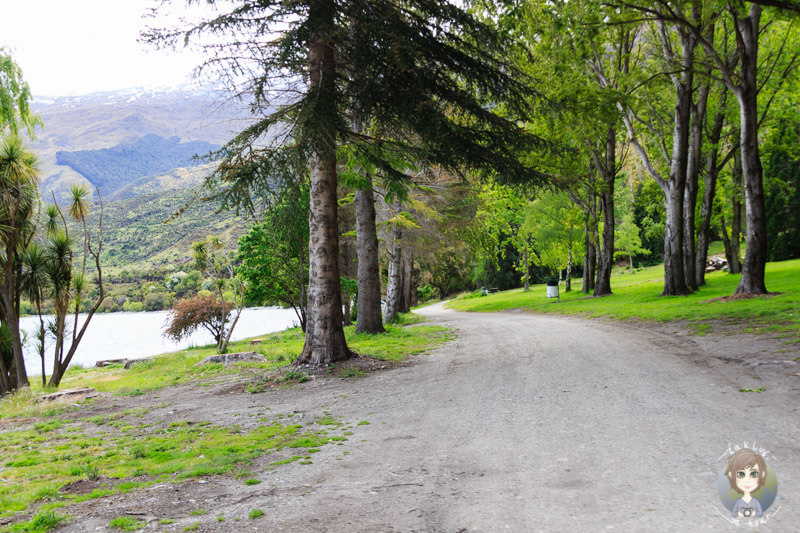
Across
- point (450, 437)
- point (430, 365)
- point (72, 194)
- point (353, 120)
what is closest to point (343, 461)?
point (450, 437)

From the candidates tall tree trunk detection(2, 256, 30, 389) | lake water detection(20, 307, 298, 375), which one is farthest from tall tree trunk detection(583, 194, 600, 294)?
lake water detection(20, 307, 298, 375)

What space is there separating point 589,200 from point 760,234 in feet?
40.8

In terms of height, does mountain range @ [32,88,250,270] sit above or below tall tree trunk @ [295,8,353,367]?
above

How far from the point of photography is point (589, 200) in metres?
25.2

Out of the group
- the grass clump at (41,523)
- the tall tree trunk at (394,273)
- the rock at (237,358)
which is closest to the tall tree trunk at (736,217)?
the tall tree trunk at (394,273)

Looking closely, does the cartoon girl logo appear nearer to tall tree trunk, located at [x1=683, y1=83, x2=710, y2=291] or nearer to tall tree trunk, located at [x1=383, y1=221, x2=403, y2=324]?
tall tree trunk, located at [x1=383, y1=221, x2=403, y2=324]

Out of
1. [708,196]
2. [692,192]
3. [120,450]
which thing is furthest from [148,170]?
[120,450]

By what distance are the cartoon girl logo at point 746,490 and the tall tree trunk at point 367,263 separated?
12.5m

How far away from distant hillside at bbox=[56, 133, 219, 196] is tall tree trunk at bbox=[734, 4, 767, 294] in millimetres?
125758

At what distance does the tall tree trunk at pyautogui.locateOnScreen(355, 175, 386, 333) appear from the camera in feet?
49.6

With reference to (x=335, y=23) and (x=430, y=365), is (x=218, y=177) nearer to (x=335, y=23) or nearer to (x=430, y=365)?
(x=335, y=23)

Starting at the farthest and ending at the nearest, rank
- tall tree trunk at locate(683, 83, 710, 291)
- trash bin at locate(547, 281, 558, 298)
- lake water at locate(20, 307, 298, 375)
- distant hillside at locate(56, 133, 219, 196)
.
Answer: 1. distant hillside at locate(56, 133, 219, 196)
2. lake water at locate(20, 307, 298, 375)
3. trash bin at locate(547, 281, 558, 298)
4. tall tree trunk at locate(683, 83, 710, 291)

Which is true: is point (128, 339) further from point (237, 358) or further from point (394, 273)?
point (237, 358)

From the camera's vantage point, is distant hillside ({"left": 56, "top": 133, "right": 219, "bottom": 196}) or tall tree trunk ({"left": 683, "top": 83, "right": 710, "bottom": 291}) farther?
distant hillside ({"left": 56, "top": 133, "right": 219, "bottom": 196})
